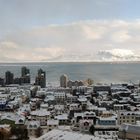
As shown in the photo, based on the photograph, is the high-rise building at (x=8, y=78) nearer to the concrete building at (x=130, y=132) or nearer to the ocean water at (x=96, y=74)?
the ocean water at (x=96, y=74)

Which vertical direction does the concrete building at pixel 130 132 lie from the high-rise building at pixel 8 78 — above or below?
below

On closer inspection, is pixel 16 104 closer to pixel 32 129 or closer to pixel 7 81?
pixel 32 129

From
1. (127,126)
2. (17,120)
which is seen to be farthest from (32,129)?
(127,126)

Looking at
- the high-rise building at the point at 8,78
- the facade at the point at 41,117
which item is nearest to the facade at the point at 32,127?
the facade at the point at 41,117

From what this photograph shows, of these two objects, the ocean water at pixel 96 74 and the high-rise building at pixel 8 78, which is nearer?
the high-rise building at pixel 8 78

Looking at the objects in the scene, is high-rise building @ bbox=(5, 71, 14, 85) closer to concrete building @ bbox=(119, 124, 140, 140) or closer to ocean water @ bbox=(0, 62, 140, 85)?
ocean water @ bbox=(0, 62, 140, 85)

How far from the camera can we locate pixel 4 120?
12.4m

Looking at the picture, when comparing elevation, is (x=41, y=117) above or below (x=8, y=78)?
below

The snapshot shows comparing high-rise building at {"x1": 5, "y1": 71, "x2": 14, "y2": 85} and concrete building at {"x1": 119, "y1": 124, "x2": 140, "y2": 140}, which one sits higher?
high-rise building at {"x1": 5, "y1": 71, "x2": 14, "y2": 85}

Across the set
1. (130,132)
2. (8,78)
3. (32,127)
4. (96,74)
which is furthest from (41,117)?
(96,74)

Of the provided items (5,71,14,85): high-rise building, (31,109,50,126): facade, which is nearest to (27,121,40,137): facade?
(31,109,50,126): facade

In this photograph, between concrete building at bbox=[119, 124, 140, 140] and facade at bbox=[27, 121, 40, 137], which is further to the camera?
facade at bbox=[27, 121, 40, 137]

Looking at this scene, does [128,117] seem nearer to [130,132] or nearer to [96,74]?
[130,132]

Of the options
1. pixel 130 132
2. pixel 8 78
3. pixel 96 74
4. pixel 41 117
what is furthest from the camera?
pixel 96 74
